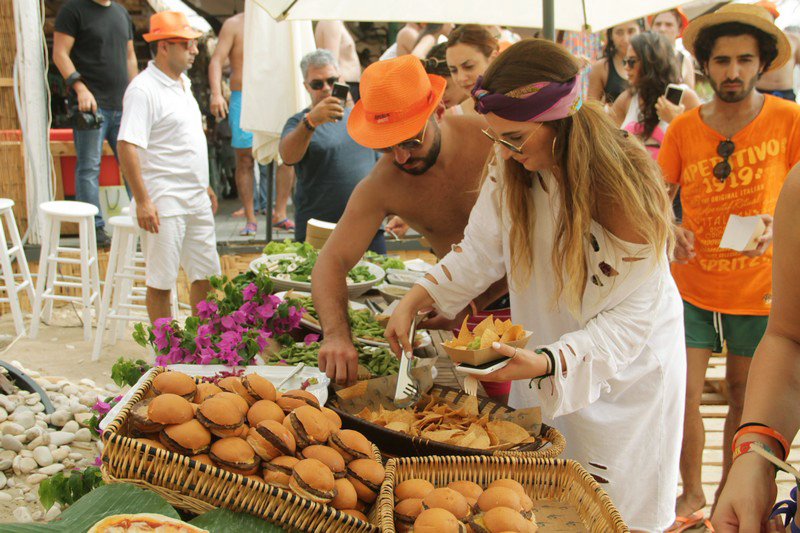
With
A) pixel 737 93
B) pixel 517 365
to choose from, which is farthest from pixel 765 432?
pixel 737 93

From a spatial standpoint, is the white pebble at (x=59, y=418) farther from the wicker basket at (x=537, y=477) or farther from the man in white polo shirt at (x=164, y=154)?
the wicker basket at (x=537, y=477)

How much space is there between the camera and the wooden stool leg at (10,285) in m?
5.56

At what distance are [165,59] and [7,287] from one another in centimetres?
207

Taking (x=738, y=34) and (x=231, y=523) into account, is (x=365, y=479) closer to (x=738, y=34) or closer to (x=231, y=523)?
(x=231, y=523)

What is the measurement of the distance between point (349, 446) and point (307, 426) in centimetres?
10

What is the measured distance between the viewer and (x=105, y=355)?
5613 mm

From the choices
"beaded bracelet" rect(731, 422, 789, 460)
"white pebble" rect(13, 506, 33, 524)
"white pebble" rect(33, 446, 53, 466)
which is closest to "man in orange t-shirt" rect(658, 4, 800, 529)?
"beaded bracelet" rect(731, 422, 789, 460)

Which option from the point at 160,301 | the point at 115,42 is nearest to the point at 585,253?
the point at 160,301

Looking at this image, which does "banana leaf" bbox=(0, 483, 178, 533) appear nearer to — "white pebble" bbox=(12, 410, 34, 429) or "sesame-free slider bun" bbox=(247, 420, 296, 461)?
"sesame-free slider bun" bbox=(247, 420, 296, 461)

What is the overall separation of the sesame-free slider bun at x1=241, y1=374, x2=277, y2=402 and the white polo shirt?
3757 millimetres

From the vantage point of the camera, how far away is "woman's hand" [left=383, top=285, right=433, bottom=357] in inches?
88.2

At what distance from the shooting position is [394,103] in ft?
8.21

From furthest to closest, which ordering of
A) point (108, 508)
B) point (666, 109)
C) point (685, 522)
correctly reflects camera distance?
point (666, 109) → point (685, 522) → point (108, 508)

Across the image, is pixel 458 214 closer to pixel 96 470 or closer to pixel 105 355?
pixel 96 470
